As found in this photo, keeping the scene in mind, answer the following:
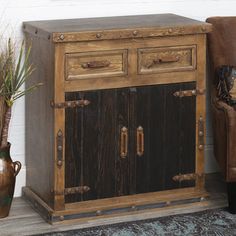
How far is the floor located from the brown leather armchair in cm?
21

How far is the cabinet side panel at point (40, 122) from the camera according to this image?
14.8ft

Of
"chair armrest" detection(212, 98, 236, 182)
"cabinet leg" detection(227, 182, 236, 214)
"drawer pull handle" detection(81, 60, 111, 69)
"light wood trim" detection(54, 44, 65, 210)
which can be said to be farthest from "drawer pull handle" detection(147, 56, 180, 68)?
"cabinet leg" detection(227, 182, 236, 214)

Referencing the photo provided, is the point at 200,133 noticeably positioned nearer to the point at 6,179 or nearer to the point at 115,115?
the point at 115,115

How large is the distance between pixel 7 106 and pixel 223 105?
3.61 feet

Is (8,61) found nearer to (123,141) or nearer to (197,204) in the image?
(123,141)

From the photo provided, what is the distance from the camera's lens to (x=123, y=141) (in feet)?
15.2

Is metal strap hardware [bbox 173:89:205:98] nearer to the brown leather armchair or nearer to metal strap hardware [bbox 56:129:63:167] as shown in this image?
the brown leather armchair

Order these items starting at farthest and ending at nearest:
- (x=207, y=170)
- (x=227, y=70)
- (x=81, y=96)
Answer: (x=207, y=170)
(x=227, y=70)
(x=81, y=96)

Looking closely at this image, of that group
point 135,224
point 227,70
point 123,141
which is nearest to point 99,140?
point 123,141

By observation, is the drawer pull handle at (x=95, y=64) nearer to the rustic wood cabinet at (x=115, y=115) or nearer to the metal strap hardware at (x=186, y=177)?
the rustic wood cabinet at (x=115, y=115)

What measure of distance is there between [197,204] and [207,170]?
566 millimetres

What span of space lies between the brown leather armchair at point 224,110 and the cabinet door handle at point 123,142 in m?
0.49

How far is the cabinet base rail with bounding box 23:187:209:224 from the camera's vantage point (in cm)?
460

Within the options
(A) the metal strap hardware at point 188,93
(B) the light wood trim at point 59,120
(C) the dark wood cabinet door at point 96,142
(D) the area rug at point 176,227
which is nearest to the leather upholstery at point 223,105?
(A) the metal strap hardware at point 188,93
